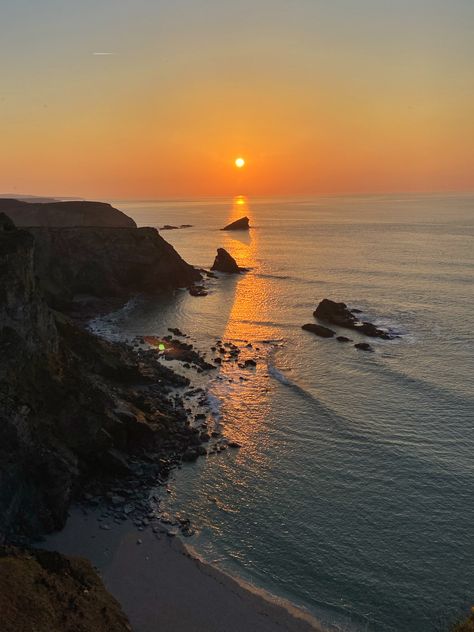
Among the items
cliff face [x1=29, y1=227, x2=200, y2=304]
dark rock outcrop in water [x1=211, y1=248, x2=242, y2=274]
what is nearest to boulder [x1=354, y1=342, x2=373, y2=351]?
cliff face [x1=29, y1=227, x2=200, y2=304]

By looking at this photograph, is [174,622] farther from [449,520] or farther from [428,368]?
[428,368]

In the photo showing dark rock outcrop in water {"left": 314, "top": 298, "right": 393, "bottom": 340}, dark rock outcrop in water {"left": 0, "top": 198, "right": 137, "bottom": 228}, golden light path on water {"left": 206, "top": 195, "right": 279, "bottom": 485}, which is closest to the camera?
golden light path on water {"left": 206, "top": 195, "right": 279, "bottom": 485}

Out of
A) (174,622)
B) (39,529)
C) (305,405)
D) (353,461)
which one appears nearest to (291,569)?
(174,622)

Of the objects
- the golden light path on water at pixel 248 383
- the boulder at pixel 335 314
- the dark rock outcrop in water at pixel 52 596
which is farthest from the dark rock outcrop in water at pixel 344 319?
the dark rock outcrop in water at pixel 52 596

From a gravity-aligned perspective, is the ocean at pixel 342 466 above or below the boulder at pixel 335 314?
below

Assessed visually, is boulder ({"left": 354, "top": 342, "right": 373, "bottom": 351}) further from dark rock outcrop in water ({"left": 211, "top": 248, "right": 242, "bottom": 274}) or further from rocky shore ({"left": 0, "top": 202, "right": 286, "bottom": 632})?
dark rock outcrop in water ({"left": 211, "top": 248, "right": 242, "bottom": 274})

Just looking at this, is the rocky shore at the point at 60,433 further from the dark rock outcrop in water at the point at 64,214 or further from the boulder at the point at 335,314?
the dark rock outcrop in water at the point at 64,214
